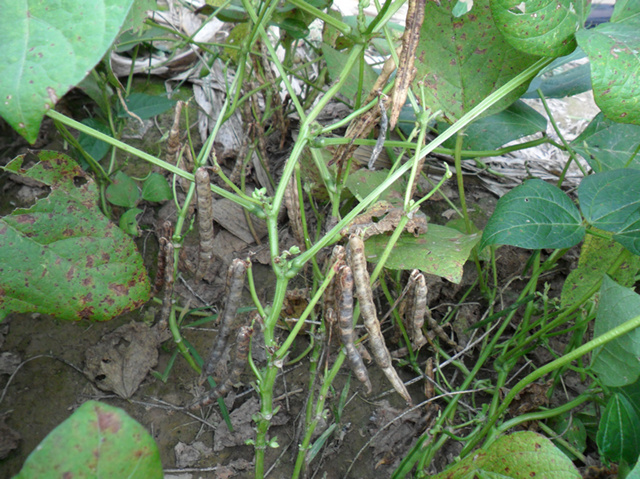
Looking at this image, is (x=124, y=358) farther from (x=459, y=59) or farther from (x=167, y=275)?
(x=459, y=59)

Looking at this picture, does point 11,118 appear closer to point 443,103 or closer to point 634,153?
point 443,103

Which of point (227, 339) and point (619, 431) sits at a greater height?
point (619, 431)

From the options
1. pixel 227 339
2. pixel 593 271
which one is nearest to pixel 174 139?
pixel 227 339

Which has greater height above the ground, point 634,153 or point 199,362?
point 634,153

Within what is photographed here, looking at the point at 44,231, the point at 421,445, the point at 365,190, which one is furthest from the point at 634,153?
the point at 44,231

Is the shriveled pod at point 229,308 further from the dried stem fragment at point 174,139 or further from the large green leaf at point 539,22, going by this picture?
the large green leaf at point 539,22

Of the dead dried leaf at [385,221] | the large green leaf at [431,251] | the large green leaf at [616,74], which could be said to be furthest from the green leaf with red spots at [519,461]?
the large green leaf at [616,74]
